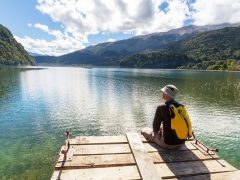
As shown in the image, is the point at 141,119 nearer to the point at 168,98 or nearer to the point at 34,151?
the point at 34,151

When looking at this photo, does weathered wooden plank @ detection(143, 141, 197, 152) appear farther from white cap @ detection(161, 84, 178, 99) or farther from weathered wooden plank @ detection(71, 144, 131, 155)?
white cap @ detection(161, 84, 178, 99)

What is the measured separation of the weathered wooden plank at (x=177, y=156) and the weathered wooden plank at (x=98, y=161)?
1.00 metres

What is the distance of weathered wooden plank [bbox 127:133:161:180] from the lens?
7.44m

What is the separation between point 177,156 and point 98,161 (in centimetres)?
321

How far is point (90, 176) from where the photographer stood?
24.5 ft

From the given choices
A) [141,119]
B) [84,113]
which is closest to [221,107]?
[141,119]

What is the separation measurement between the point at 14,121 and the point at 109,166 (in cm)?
2234

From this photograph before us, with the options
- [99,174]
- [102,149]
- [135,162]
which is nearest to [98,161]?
[99,174]

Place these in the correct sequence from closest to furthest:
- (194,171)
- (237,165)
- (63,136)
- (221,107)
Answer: (194,171) < (237,165) < (63,136) < (221,107)

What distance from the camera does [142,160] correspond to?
8484mm

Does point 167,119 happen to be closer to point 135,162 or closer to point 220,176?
point 135,162

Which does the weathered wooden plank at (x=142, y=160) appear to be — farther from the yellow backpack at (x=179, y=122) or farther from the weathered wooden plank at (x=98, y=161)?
the yellow backpack at (x=179, y=122)

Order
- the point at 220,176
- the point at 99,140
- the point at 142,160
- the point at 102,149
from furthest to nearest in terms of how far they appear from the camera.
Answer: the point at 99,140
the point at 102,149
the point at 142,160
the point at 220,176

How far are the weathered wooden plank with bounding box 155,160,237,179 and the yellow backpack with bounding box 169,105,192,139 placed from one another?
1244 millimetres
